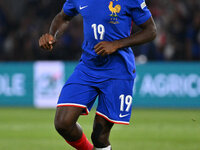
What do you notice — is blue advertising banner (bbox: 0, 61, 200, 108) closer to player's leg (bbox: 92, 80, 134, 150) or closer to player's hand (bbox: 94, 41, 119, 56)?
player's leg (bbox: 92, 80, 134, 150)

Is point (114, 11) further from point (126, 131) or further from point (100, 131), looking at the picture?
point (126, 131)

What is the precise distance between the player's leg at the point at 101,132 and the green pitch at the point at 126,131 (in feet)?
8.12

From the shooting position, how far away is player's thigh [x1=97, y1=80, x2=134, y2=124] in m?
6.28

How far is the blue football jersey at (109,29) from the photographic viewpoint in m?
6.15

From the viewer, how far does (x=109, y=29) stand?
244 inches

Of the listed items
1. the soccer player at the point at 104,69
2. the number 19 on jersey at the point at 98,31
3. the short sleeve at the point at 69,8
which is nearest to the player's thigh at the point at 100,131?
the soccer player at the point at 104,69

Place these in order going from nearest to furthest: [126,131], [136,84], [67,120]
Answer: [67,120], [126,131], [136,84]

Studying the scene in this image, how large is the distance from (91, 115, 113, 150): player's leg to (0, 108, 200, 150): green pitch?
2476 mm

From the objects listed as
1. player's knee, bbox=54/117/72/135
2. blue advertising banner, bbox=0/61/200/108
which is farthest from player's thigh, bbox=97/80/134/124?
blue advertising banner, bbox=0/61/200/108

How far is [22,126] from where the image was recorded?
12227 mm

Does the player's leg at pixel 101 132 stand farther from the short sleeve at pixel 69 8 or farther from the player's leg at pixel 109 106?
the short sleeve at pixel 69 8

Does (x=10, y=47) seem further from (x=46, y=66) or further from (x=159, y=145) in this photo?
(x=159, y=145)

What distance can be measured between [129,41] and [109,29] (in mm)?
265

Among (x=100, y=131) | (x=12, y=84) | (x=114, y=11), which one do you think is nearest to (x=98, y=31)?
(x=114, y=11)
